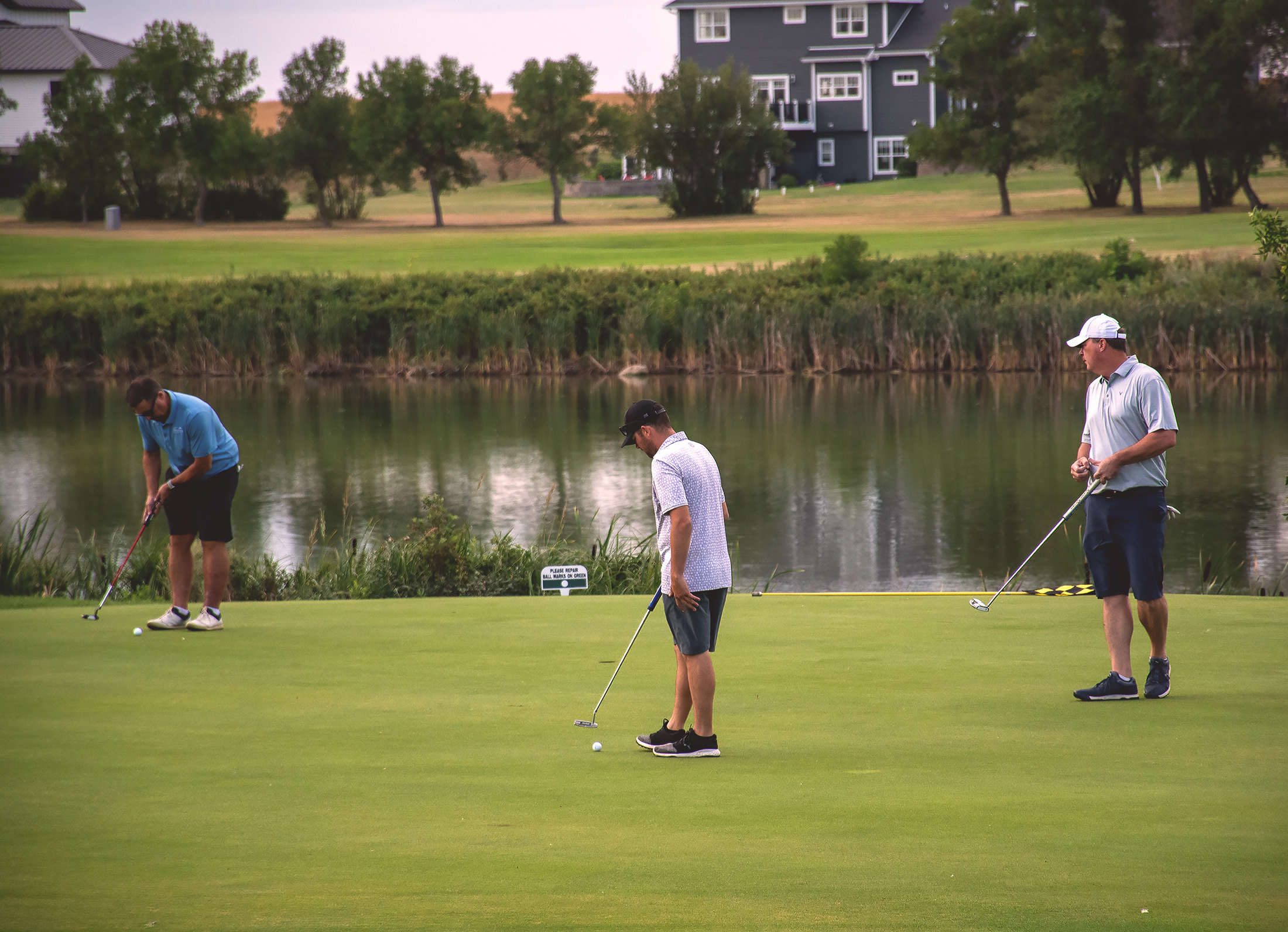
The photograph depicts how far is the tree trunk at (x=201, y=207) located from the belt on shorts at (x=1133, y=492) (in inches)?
2650

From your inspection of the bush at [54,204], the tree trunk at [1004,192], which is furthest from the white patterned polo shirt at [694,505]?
the bush at [54,204]

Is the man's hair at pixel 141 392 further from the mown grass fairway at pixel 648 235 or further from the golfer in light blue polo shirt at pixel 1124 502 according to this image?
the mown grass fairway at pixel 648 235

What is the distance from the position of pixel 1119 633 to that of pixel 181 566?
6.15 meters

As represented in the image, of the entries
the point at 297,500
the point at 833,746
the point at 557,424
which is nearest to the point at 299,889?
the point at 833,746

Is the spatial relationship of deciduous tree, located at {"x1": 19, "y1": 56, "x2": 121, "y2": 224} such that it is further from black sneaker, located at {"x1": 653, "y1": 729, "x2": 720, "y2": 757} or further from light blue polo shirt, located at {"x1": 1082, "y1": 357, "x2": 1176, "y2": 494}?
black sneaker, located at {"x1": 653, "y1": 729, "x2": 720, "y2": 757}

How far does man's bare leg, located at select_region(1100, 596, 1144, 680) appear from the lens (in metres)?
7.64

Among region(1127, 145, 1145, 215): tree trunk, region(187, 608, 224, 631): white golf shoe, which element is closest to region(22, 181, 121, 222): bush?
region(1127, 145, 1145, 215): tree trunk

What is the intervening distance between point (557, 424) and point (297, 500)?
9484 mm

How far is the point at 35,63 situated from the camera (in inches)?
3184

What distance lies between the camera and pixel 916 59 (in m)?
80.4

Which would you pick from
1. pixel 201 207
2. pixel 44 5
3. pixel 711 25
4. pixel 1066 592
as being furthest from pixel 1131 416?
pixel 44 5

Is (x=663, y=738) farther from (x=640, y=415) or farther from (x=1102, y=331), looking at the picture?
(x=1102, y=331)

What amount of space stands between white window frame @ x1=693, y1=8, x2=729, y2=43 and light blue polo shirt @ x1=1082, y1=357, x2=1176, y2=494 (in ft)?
253

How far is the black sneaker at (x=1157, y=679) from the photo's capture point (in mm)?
7613
